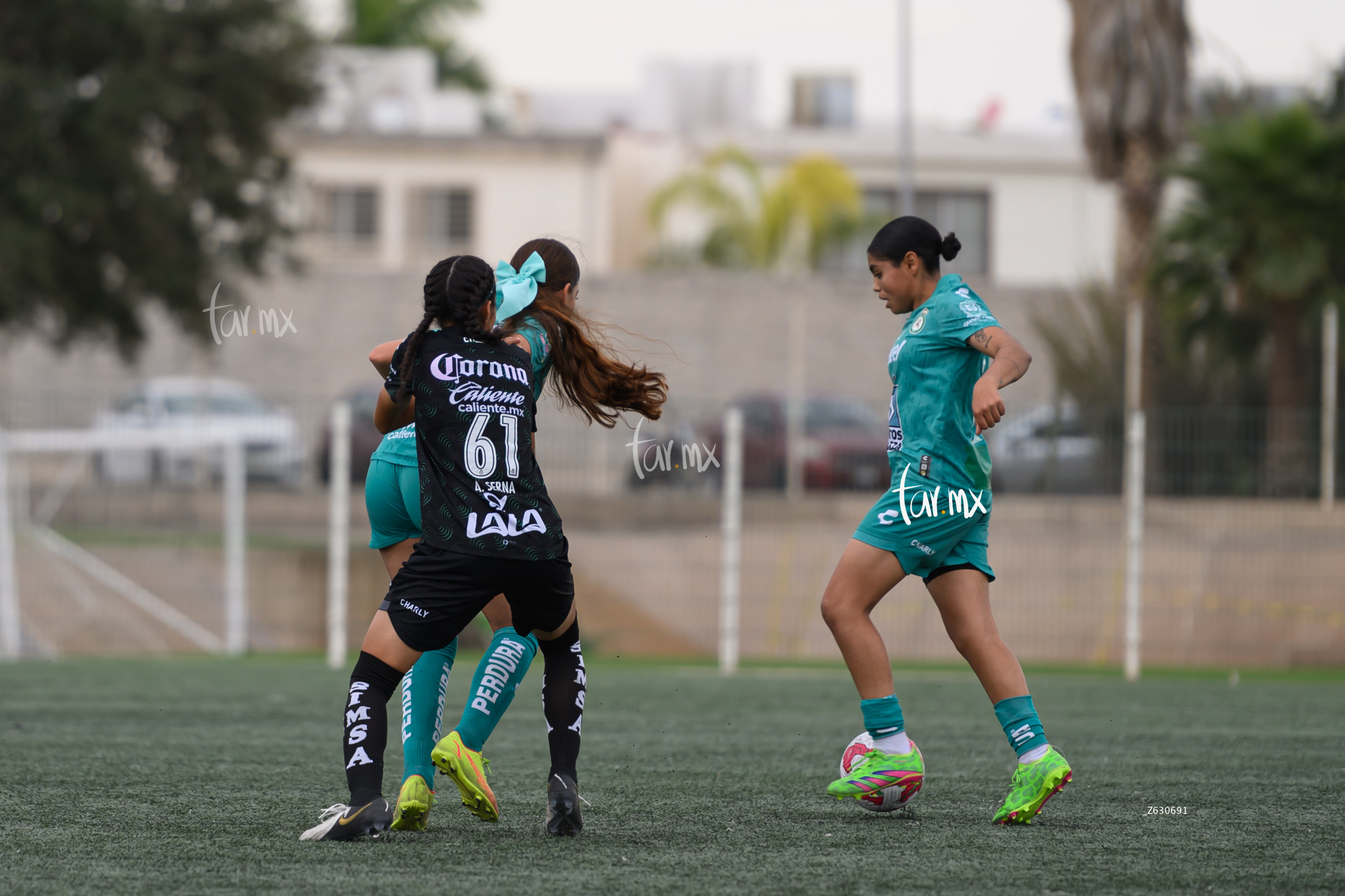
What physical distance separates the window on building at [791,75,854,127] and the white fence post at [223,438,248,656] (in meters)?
35.1

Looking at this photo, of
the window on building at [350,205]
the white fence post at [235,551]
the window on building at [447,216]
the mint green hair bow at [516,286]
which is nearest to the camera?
the mint green hair bow at [516,286]

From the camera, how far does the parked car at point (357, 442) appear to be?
14898mm

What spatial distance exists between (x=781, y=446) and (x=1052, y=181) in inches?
1011

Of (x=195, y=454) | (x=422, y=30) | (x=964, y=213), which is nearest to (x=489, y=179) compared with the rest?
(x=964, y=213)

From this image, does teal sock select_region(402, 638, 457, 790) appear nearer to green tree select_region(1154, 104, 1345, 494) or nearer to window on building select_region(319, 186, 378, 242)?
green tree select_region(1154, 104, 1345, 494)

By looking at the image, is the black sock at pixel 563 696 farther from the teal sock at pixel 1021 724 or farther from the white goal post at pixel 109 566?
the white goal post at pixel 109 566

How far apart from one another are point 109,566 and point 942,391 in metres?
11.6

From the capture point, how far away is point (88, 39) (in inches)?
819

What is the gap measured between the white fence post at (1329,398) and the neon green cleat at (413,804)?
10.7 metres

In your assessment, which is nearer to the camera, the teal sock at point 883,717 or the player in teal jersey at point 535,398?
the player in teal jersey at point 535,398

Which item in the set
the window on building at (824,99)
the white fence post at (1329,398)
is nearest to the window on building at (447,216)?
the window on building at (824,99)

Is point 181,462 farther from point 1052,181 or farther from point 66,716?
point 1052,181

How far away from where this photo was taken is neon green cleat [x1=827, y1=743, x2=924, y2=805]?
4730mm

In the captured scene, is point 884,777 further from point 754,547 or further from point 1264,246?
point 1264,246
